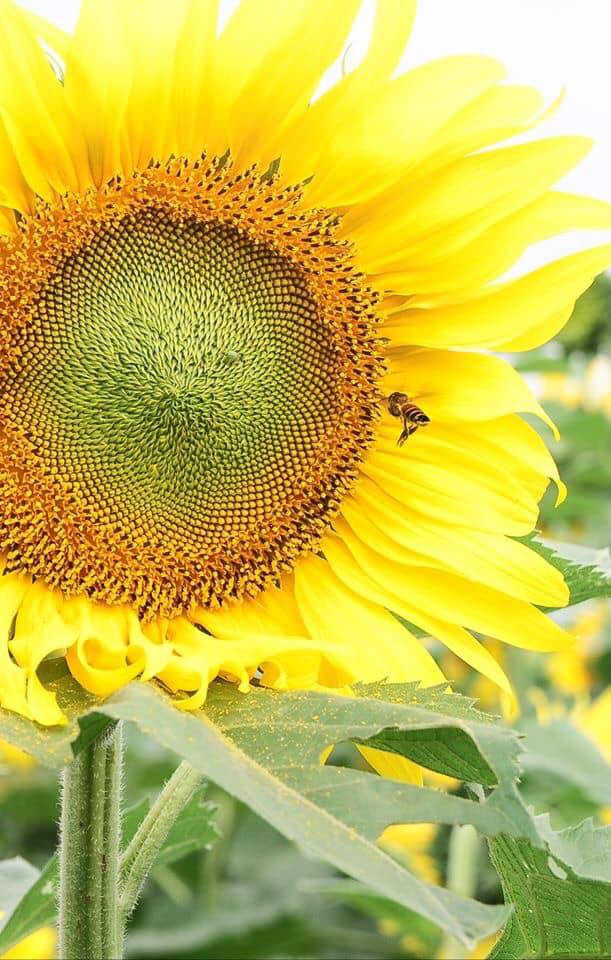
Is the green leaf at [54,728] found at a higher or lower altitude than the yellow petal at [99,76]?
lower

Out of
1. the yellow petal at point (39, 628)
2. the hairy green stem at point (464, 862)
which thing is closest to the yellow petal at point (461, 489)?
the yellow petal at point (39, 628)

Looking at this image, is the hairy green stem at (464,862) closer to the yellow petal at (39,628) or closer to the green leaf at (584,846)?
the green leaf at (584,846)

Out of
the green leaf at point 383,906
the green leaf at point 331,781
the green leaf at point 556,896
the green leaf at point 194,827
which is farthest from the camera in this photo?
the green leaf at point 383,906

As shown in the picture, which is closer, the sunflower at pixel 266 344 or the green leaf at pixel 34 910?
the sunflower at pixel 266 344

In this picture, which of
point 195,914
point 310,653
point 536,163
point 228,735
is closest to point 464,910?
point 228,735

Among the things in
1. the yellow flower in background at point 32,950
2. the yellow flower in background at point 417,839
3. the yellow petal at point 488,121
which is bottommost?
the yellow flower in background at point 417,839

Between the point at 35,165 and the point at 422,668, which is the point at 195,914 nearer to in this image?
the point at 422,668

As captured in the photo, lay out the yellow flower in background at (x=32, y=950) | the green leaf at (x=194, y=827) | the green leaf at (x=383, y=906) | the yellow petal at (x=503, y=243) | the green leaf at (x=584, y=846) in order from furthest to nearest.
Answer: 1. the green leaf at (x=383, y=906)
2. the yellow flower in background at (x=32, y=950)
3. the green leaf at (x=194, y=827)
4. the yellow petal at (x=503, y=243)
5. the green leaf at (x=584, y=846)

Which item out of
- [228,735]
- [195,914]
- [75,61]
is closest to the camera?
[228,735]
